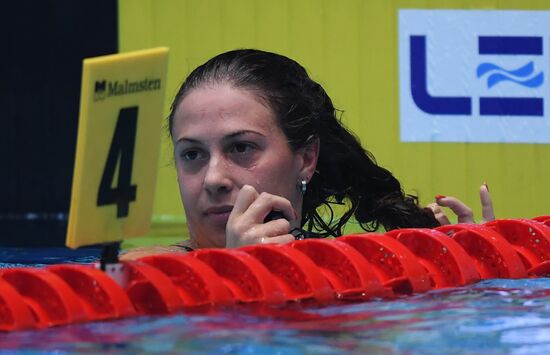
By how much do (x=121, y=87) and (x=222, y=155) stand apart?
123 centimetres

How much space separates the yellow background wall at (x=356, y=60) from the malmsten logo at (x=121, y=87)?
4.43m

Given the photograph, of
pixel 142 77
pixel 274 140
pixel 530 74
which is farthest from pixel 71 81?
pixel 142 77

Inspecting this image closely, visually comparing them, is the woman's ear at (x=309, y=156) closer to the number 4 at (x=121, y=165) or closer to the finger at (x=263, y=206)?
the finger at (x=263, y=206)

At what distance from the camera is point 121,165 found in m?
1.96

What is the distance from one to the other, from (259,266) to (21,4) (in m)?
4.44

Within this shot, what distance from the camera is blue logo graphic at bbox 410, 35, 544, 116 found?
20.7ft

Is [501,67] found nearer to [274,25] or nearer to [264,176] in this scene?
[274,25]

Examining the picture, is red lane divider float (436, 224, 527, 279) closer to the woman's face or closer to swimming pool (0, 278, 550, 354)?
swimming pool (0, 278, 550, 354)

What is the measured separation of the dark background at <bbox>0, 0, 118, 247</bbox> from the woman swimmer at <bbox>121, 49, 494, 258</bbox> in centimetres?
298

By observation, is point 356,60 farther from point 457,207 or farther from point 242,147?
point 242,147

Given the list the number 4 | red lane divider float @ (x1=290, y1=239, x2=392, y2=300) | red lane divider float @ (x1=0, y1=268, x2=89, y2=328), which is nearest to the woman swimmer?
red lane divider float @ (x1=290, y1=239, x2=392, y2=300)

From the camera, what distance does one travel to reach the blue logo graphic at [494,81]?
20.7 ft

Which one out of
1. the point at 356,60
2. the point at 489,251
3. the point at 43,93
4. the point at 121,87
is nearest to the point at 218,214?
the point at 489,251

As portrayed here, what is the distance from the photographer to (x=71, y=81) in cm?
646
